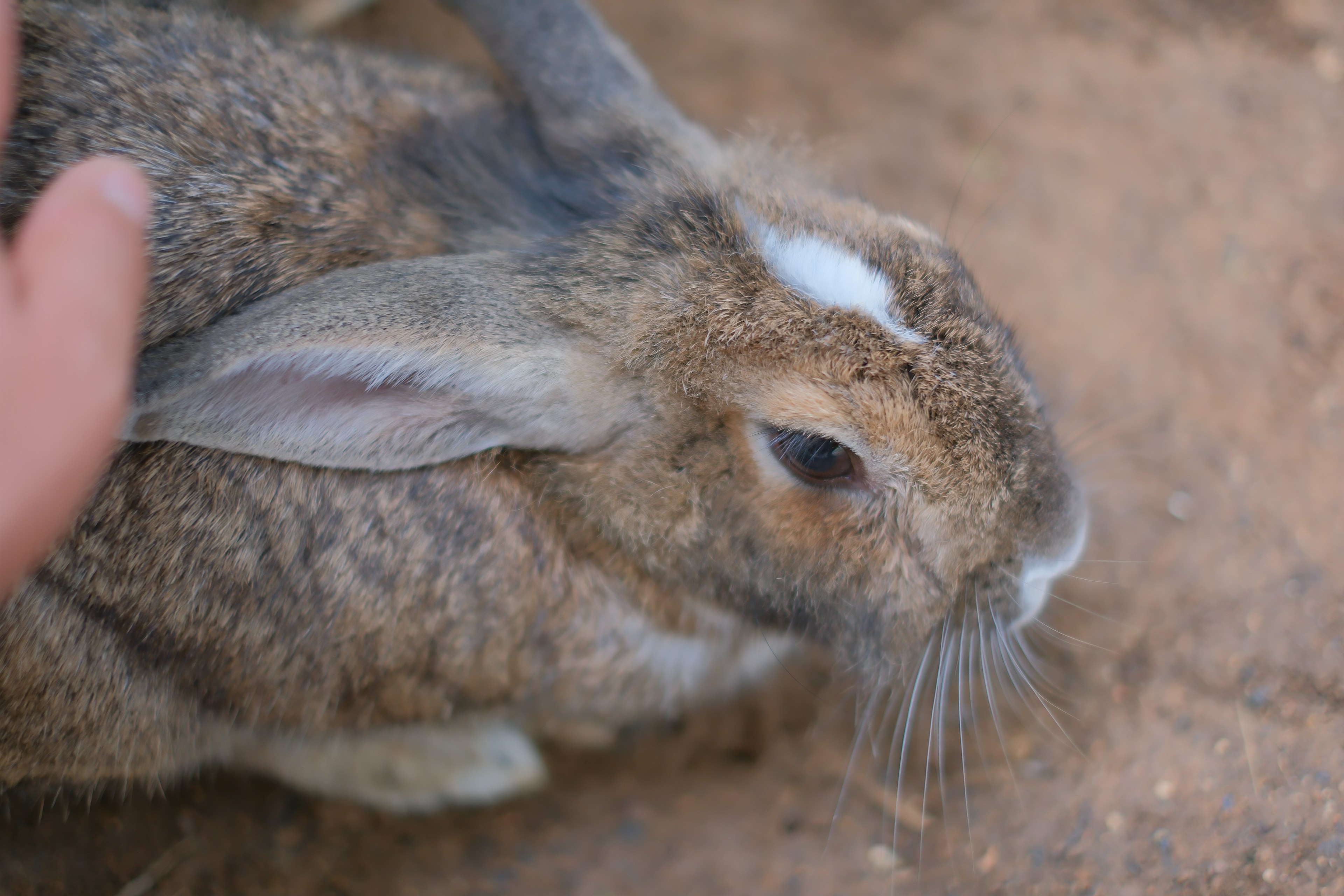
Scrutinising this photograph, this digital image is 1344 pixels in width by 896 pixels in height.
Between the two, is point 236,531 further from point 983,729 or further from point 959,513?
point 983,729

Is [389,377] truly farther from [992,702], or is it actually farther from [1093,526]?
[1093,526]

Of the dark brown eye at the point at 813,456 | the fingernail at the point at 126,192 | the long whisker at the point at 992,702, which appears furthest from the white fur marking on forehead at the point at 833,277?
the fingernail at the point at 126,192

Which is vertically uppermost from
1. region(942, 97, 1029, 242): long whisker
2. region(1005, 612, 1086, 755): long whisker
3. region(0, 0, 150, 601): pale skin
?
region(942, 97, 1029, 242): long whisker

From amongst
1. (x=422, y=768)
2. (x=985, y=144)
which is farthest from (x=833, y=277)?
(x=985, y=144)

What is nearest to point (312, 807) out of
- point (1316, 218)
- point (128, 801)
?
point (128, 801)

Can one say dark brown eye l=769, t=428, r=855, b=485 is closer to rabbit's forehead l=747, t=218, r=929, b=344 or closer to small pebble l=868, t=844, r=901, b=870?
rabbit's forehead l=747, t=218, r=929, b=344

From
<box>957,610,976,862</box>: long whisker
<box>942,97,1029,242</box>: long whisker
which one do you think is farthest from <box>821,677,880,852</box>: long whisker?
<box>942,97,1029,242</box>: long whisker
